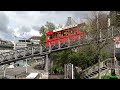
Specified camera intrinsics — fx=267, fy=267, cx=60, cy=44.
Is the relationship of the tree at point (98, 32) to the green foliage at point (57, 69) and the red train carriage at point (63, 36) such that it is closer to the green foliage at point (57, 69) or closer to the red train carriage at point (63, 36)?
the red train carriage at point (63, 36)

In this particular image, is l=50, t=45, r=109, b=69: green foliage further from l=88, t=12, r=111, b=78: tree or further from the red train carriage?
the red train carriage

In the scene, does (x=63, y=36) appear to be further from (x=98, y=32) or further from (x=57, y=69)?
(x=98, y=32)

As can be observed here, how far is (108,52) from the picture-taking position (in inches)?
1308

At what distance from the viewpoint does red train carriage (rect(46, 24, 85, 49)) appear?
1312 inches

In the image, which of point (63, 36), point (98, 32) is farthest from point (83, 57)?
point (63, 36)

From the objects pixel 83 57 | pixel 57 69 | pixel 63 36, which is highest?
pixel 63 36

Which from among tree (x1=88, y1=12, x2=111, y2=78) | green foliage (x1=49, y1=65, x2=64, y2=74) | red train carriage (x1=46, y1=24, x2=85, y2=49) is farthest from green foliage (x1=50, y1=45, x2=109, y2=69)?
red train carriage (x1=46, y1=24, x2=85, y2=49)

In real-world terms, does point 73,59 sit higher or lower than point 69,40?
lower

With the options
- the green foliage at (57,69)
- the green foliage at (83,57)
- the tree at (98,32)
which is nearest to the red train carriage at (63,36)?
the green foliage at (83,57)

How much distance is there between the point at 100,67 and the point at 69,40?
650 cm

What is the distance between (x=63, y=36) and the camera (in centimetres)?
3416

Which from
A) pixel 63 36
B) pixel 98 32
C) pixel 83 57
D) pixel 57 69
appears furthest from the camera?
pixel 63 36
